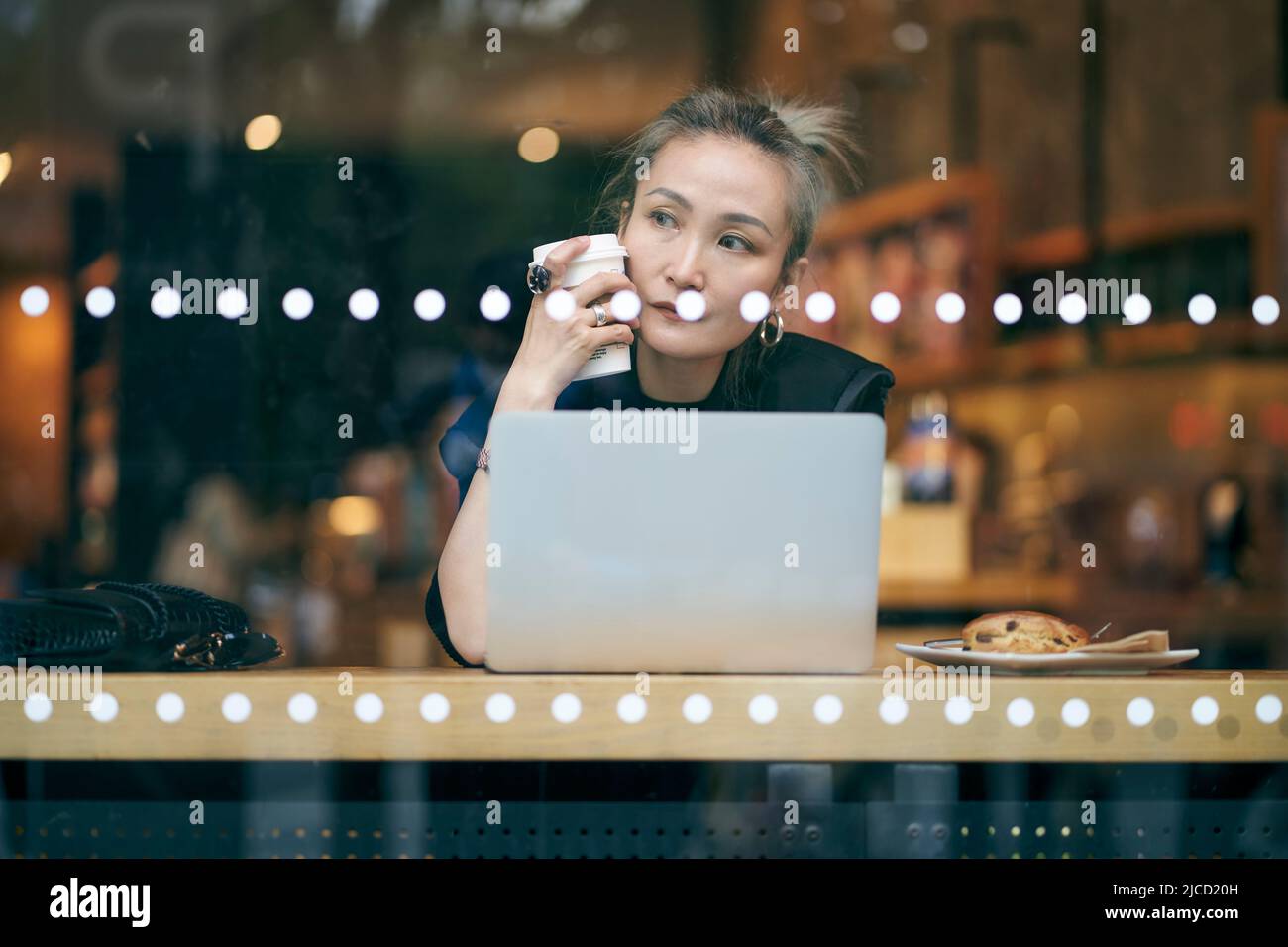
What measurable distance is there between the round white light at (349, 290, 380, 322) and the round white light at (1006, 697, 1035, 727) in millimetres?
1282

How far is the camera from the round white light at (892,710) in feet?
3.48

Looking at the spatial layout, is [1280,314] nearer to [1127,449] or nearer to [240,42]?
[1127,449]

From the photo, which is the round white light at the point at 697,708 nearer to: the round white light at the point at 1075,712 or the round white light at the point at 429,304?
the round white light at the point at 1075,712

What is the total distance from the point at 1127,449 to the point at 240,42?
2.51 m

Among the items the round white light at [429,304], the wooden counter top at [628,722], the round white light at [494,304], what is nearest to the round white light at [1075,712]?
the wooden counter top at [628,722]

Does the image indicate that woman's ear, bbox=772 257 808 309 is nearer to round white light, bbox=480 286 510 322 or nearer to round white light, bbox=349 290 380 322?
round white light, bbox=480 286 510 322

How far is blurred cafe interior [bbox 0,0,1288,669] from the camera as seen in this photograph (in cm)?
189

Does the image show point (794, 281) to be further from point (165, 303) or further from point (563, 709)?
point (165, 303)

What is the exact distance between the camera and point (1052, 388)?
349 centimetres

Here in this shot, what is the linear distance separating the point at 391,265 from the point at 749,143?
0.71 meters

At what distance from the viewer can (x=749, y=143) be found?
1549 mm

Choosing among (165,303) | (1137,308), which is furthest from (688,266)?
(1137,308)

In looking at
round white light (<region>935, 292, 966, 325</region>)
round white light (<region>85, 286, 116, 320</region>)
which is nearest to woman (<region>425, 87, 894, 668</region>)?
round white light (<region>85, 286, 116, 320</region>)
